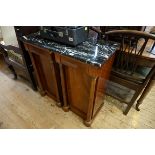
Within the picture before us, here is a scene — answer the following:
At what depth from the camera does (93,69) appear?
0.88 metres

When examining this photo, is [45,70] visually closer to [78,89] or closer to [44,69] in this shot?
[44,69]

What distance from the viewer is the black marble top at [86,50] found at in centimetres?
87

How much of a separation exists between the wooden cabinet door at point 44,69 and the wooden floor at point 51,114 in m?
0.17

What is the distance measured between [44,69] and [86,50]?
1.86ft

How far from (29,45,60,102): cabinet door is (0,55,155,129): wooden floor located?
0.60 feet

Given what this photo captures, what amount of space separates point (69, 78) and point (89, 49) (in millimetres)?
322

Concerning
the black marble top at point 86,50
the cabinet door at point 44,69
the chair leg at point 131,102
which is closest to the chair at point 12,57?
the cabinet door at point 44,69

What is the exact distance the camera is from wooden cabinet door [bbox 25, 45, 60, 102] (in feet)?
3.78

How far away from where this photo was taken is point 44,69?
4.49ft

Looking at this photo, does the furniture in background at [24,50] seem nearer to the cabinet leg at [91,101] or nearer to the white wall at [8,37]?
the white wall at [8,37]

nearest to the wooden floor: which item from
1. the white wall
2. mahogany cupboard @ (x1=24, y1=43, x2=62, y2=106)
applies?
mahogany cupboard @ (x1=24, y1=43, x2=62, y2=106)

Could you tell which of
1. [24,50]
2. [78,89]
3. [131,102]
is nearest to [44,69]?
[24,50]
